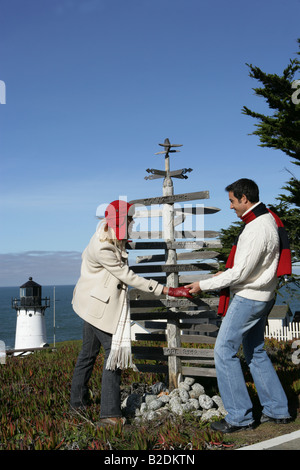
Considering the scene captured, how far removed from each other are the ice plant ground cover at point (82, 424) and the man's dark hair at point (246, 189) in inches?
87.4

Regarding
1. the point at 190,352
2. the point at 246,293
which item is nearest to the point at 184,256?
the point at 190,352

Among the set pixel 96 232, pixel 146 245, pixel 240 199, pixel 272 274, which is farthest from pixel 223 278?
pixel 146 245

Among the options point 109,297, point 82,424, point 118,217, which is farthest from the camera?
point 118,217

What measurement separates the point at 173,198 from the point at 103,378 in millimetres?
2709

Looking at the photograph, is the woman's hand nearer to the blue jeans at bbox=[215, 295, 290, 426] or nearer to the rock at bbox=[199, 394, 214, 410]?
the blue jeans at bbox=[215, 295, 290, 426]

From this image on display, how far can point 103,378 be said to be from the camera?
5195 millimetres

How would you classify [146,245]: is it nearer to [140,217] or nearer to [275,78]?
[140,217]

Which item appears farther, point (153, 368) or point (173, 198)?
point (153, 368)

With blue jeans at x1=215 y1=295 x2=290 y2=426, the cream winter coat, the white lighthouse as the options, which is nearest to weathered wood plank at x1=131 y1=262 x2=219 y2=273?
the cream winter coat

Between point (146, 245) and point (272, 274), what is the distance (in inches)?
95.1

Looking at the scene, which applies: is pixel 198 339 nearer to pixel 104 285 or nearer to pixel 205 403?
pixel 205 403

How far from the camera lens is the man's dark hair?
4887 millimetres

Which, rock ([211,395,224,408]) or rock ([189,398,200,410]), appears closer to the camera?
rock ([189,398,200,410])
